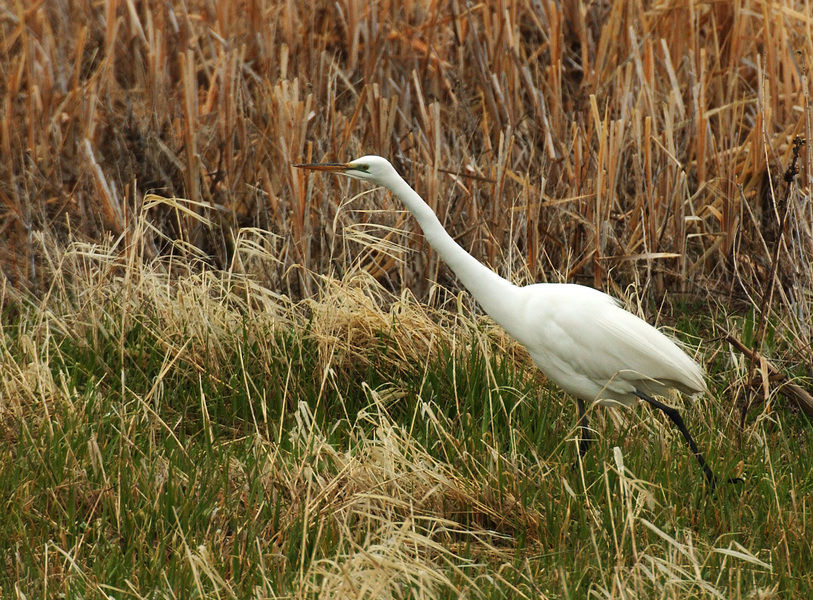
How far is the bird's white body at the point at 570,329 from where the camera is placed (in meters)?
2.69

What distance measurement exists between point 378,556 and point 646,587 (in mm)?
581

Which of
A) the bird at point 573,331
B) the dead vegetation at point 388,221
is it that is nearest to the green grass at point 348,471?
the dead vegetation at point 388,221

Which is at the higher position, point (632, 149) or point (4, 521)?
point (632, 149)

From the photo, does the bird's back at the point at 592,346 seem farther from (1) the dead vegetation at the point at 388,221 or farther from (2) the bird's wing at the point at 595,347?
(1) the dead vegetation at the point at 388,221

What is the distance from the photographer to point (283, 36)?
16.3 ft

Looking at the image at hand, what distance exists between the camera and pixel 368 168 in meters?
2.71

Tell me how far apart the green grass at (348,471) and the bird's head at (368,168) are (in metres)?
0.63

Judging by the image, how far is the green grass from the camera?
7.00ft

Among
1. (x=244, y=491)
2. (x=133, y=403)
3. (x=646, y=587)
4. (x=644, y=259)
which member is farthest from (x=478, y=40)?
(x=646, y=587)

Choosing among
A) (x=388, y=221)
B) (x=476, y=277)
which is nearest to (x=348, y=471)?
(x=476, y=277)

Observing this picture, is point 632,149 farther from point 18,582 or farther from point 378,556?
point 18,582

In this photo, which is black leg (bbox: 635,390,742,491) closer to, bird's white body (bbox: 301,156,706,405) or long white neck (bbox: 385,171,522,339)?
bird's white body (bbox: 301,156,706,405)

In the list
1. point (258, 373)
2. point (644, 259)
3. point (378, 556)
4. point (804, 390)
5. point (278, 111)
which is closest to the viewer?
point (378, 556)

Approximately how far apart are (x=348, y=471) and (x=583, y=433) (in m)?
0.74
